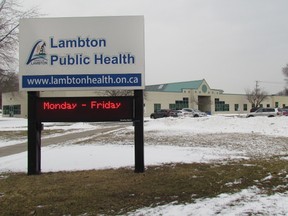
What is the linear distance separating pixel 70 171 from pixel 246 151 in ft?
21.0

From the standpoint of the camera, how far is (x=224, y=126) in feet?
88.4

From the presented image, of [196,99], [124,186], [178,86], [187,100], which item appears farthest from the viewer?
[178,86]

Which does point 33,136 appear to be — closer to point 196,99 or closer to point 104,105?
point 104,105

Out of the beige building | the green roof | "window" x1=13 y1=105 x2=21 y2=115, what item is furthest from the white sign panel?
the green roof

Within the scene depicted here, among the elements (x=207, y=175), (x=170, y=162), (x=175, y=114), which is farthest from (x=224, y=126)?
(x=175, y=114)

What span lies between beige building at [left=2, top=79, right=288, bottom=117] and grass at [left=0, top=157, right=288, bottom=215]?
52.3 m

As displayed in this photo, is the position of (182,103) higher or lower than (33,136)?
higher

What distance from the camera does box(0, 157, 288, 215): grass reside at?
5562 millimetres

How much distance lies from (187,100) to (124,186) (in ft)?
259

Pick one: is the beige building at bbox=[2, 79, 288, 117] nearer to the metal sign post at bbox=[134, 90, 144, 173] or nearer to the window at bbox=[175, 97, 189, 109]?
the window at bbox=[175, 97, 189, 109]

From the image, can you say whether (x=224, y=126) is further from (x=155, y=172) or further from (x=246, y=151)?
(x=155, y=172)

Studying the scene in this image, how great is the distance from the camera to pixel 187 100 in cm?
8500

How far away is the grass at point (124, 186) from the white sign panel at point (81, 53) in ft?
7.14

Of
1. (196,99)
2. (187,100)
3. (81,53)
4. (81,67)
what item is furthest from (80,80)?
(196,99)
